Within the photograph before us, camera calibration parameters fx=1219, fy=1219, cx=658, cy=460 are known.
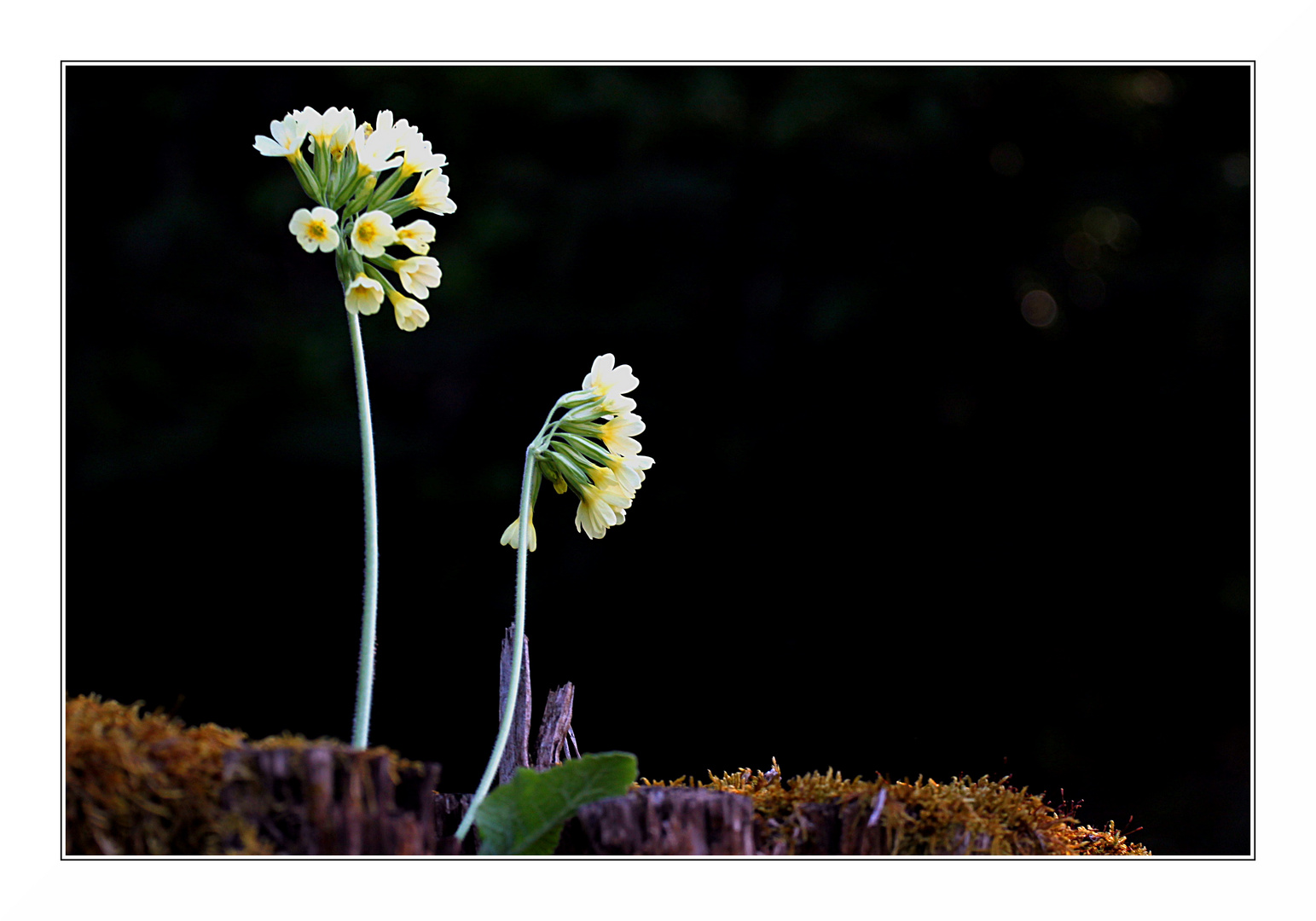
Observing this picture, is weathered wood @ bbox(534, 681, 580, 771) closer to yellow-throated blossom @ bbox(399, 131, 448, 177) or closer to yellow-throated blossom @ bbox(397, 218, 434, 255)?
yellow-throated blossom @ bbox(397, 218, 434, 255)

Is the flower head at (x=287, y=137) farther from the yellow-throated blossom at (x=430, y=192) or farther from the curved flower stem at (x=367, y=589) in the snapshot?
the curved flower stem at (x=367, y=589)

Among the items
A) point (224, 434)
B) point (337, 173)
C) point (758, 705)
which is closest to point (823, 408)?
point (758, 705)

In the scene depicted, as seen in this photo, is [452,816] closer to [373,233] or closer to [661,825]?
[661,825]

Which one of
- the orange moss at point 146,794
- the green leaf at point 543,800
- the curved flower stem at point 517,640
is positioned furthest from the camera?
the curved flower stem at point 517,640

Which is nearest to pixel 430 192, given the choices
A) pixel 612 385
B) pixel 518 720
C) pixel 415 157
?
pixel 415 157

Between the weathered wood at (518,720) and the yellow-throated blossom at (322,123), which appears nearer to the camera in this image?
the yellow-throated blossom at (322,123)

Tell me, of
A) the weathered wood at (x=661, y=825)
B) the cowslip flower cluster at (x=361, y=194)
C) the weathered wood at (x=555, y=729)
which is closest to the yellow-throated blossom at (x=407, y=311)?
the cowslip flower cluster at (x=361, y=194)
